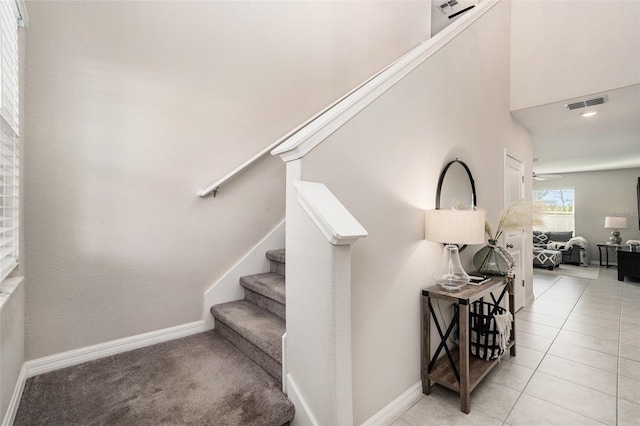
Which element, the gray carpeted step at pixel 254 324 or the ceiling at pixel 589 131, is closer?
the gray carpeted step at pixel 254 324

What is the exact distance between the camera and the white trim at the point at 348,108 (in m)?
1.37

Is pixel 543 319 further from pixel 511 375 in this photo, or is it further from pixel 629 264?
pixel 629 264

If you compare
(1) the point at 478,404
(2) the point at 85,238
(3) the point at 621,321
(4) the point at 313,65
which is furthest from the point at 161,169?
(3) the point at 621,321

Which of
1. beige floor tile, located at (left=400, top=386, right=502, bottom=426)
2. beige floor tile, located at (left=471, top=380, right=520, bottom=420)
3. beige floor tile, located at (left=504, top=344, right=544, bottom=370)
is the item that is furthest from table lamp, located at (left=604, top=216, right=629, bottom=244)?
beige floor tile, located at (left=400, top=386, right=502, bottom=426)

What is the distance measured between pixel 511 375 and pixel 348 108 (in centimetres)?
228

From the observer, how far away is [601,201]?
8008 mm

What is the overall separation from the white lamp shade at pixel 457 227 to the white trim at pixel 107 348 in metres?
Answer: 1.77

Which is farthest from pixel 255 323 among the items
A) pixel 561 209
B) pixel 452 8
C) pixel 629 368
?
pixel 561 209

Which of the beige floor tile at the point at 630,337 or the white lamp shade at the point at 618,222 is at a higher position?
the white lamp shade at the point at 618,222

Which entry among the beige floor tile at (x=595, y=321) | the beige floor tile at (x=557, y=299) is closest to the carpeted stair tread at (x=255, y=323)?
the beige floor tile at (x=595, y=321)

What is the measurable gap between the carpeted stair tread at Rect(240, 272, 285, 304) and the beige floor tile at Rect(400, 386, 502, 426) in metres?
1.01

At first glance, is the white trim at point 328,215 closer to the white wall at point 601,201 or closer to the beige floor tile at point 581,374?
the beige floor tile at point 581,374

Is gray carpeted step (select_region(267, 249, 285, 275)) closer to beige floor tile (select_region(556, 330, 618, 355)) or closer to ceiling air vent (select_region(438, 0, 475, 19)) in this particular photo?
beige floor tile (select_region(556, 330, 618, 355))

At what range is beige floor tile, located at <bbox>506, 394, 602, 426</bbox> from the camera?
1708 millimetres
